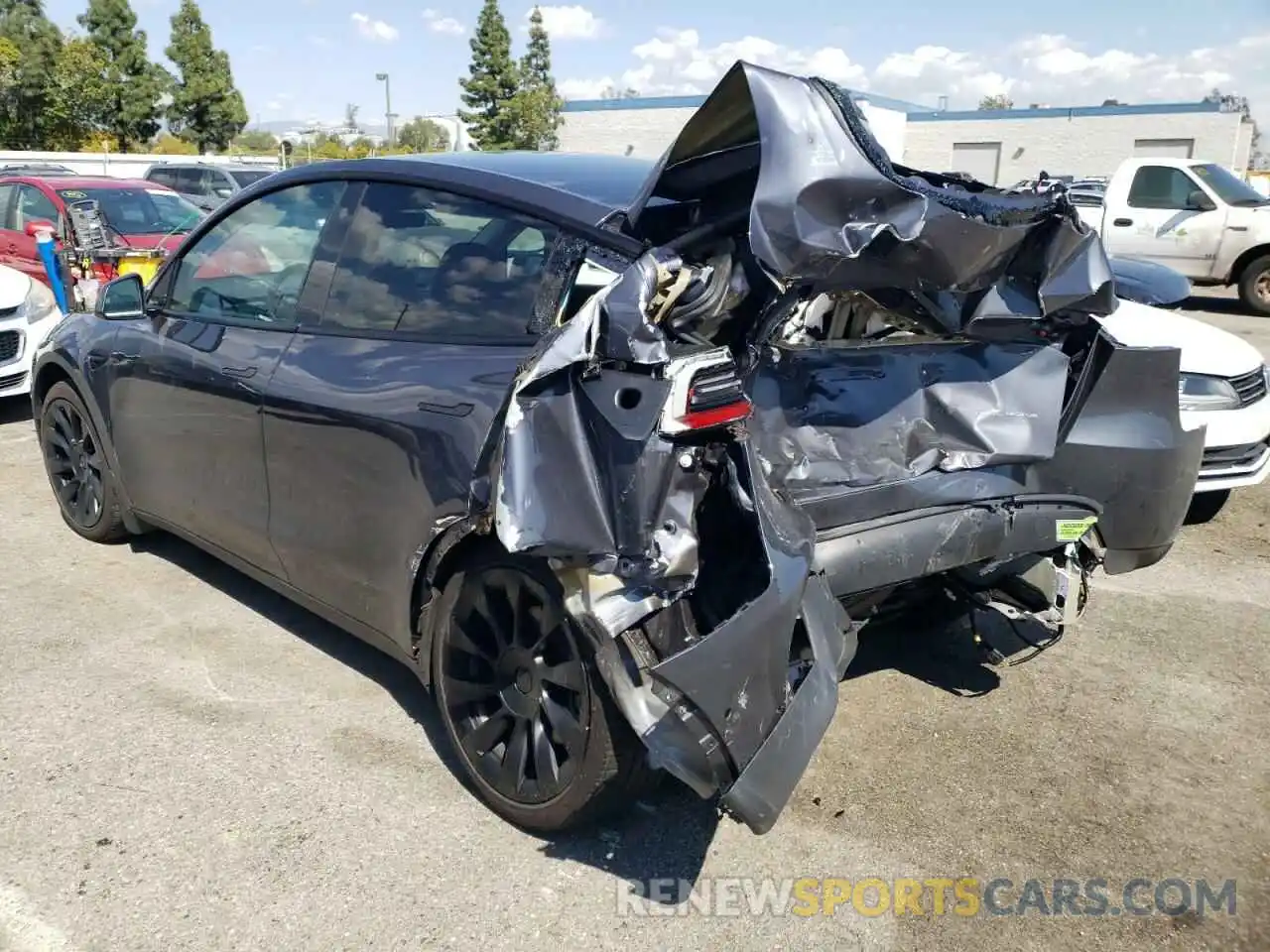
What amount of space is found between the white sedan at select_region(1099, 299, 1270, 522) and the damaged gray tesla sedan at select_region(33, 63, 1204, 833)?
2019 mm

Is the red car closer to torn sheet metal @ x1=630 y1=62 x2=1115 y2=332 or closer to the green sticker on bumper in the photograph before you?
torn sheet metal @ x1=630 y1=62 x2=1115 y2=332

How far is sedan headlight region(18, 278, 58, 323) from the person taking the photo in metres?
7.80

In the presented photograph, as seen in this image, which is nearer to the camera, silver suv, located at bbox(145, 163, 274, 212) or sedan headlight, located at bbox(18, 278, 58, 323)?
sedan headlight, located at bbox(18, 278, 58, 323)

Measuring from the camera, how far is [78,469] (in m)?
5.01

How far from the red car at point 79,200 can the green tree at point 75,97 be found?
31413 mm

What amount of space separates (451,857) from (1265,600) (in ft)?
12.5

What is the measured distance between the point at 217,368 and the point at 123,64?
44.2 m

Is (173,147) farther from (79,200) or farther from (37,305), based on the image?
(37,305)

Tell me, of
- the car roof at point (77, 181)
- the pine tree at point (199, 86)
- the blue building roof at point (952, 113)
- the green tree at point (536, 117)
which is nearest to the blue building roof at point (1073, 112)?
the blue building roof at point (952, 113)

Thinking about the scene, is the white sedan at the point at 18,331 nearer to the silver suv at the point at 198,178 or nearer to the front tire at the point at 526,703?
the front tire at the point at 526,703

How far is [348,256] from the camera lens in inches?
136

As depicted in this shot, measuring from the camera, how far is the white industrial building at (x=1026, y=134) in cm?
4097

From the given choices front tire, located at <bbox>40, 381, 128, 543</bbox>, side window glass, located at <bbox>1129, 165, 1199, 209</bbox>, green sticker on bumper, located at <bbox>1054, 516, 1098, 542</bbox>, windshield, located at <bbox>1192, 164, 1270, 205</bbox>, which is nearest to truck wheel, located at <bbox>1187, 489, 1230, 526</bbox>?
green sticker on bumper, located at <bbox>1054, 516, 1098, 542</bbox>

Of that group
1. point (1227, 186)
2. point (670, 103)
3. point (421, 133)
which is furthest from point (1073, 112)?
point (421, 133)
